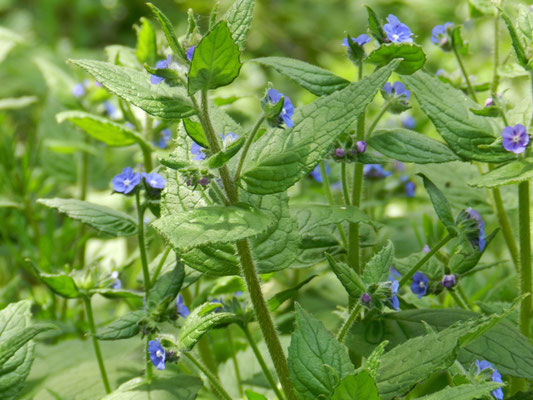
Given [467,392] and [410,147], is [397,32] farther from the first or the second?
[467,392]

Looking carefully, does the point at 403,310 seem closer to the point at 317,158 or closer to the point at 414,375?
the point at 414,375

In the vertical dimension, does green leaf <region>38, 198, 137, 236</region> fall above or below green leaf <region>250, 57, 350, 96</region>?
below

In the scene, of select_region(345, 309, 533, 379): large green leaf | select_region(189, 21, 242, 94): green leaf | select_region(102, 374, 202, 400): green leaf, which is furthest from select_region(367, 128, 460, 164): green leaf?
select_region(102, 374, 202, 400): green leaf

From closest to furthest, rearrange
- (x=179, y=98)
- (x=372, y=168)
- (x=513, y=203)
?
1. (x=179, y=98)
2. (x=513, y=203)
3. (x=372, y=168)

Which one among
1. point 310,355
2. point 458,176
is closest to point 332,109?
point 310,355

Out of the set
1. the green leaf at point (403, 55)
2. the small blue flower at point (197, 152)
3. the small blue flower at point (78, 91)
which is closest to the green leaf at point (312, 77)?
the green leaf at point (403, 55)

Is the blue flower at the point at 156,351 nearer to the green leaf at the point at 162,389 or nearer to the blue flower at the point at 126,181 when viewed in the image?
the green leaf at the point at 162,389

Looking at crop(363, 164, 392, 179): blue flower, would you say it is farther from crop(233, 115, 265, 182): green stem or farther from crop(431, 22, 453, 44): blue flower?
crop(233, 115, 265, 182): green stem
